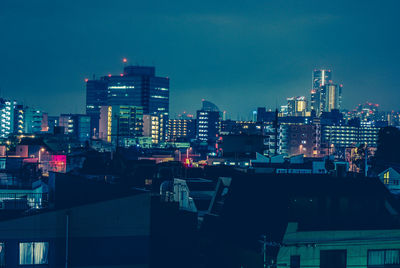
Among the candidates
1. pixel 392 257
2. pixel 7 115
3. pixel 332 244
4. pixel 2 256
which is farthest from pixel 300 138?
pixel 2 256

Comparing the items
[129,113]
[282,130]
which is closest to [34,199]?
[282,130]

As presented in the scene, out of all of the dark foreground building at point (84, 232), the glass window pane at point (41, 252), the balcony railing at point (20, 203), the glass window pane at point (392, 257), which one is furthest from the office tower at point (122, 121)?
the glass window pane at point (392, 257)

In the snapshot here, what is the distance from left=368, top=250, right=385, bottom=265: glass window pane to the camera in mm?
17312

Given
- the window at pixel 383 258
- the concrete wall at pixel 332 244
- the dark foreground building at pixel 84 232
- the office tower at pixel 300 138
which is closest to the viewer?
the dark foreground building at pixel 84 232

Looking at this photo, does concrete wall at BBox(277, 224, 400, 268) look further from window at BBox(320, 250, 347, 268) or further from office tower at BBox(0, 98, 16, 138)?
office tower at BBox(0, 98, 16, 138)

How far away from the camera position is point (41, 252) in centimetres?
1628

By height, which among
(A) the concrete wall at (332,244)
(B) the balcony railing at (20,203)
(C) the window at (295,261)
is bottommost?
(C) the window at (295,261)

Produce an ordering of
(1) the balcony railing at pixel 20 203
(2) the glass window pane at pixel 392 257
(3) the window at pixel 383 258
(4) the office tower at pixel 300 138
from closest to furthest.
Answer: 1. (3) the window at pixel 383 258
2. (2) the glass window pane at pixel 392 257
3. (1) the balcony railing at pixel 20 203
4. (4) the office tower at pixel 300 138

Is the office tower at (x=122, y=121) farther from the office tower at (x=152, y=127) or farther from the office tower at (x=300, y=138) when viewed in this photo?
the office tower at (x=300, y=138)

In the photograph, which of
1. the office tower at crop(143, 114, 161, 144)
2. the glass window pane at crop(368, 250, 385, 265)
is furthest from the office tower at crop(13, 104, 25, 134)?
the glass window pane at crop(368, 250, 385, 265)

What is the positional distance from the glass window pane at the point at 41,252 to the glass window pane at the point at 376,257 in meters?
9.15

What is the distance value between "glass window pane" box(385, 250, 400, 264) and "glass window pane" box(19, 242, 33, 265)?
10096 mm

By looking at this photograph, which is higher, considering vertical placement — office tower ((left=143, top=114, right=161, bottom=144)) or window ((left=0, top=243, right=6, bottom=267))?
office tower ((left=143, top=114, right=161, bottom=144))

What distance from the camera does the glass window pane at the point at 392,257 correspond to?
1744 cm
